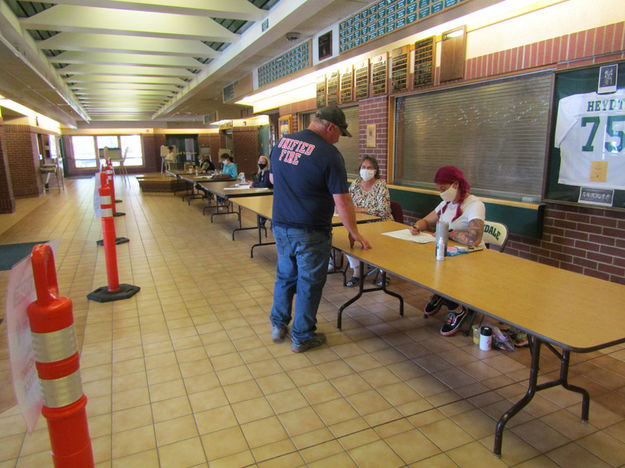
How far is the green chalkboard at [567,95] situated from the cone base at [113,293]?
417cm

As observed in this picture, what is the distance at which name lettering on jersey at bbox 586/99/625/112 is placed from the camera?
10.8 ft

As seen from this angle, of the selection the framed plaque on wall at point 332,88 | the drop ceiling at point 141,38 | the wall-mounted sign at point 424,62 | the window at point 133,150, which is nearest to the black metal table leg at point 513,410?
the wall-mounted sign at point 424,62

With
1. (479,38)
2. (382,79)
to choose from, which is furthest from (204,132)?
(479,38)

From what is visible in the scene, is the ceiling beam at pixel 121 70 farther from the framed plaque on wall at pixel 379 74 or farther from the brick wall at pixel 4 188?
the framed plaque on wall at pixel 379 74

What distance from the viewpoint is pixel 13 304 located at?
3.31ft

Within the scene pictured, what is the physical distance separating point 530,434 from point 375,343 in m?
1.22

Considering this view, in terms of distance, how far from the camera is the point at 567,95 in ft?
12.1

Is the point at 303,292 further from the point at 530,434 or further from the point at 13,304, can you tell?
the point at 13,304

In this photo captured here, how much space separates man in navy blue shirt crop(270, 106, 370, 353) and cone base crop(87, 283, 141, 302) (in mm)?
2041

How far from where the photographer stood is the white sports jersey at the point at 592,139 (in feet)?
11.0

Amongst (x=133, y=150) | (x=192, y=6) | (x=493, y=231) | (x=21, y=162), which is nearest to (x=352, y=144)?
(x=192, y=6)

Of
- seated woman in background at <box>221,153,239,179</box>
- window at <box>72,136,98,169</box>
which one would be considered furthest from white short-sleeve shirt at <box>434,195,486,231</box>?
window at <box>72,136,98,169</box>

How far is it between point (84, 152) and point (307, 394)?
25054mm

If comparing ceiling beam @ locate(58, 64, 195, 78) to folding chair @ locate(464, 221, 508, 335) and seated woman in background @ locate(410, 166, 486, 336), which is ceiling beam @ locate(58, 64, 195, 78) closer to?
seated woman in background @ locate(410, 166, 486, 336)
